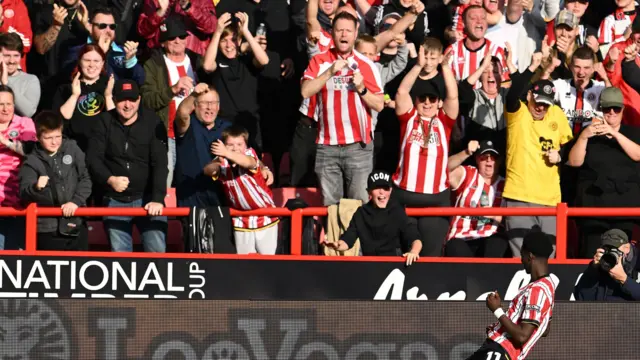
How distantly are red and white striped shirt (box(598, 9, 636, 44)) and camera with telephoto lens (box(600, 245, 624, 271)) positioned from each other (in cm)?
369

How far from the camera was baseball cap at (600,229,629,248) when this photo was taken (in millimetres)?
12469

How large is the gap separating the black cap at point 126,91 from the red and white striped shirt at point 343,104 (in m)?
1.66

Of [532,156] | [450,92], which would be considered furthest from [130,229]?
[532,156]

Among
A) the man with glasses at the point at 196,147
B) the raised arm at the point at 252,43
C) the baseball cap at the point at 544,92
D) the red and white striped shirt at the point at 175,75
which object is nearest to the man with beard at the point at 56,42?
the red and white striped shirt at the point at 175,75

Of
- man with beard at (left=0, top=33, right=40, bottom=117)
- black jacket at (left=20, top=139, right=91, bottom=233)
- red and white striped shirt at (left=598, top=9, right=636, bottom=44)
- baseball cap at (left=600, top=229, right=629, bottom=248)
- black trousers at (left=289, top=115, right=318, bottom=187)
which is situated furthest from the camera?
red and white striped shirt at (left=598, top=9, right=636, bottom=44)

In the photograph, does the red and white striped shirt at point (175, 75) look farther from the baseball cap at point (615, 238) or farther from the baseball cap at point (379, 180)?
the baseball cap at point (615, 238)

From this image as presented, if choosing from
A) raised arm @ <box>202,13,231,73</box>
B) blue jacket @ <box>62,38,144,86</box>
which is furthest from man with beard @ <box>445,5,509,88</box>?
blue jacket @ <box>62,38,144,86</box>

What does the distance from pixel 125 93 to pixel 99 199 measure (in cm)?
132

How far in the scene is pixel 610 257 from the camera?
12336mm

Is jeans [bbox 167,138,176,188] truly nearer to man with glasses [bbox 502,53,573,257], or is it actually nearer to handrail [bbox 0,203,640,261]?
handrail [bbox 0,203,640,261]

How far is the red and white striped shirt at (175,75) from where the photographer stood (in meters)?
14.4

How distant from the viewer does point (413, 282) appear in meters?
13.4

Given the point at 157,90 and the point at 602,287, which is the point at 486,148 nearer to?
the point at 602,287

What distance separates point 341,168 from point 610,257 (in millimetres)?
2831
